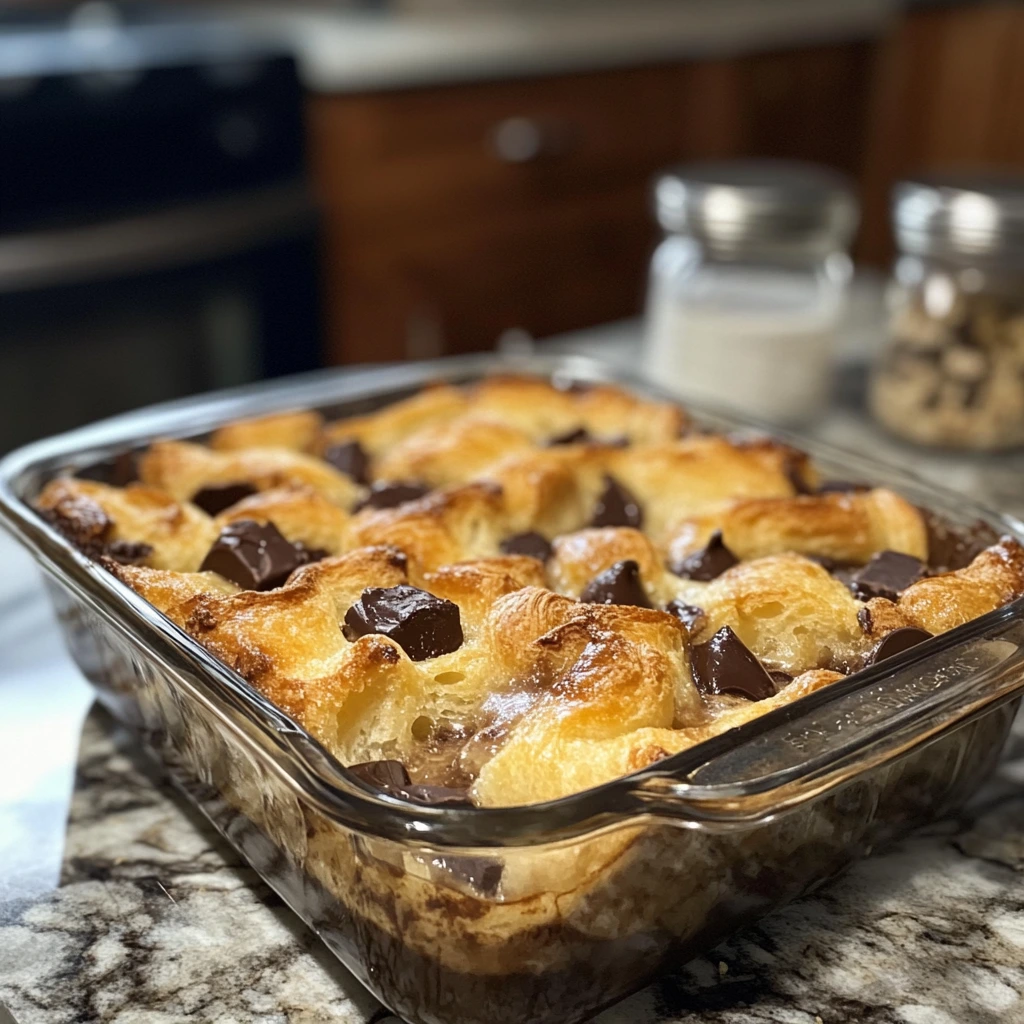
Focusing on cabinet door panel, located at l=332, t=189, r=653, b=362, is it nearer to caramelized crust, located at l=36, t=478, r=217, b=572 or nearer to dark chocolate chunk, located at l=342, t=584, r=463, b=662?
caramelized crust, located at l=36, t=478, r=217, b=572

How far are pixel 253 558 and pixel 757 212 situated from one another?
0.90 meters

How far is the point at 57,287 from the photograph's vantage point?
217cm

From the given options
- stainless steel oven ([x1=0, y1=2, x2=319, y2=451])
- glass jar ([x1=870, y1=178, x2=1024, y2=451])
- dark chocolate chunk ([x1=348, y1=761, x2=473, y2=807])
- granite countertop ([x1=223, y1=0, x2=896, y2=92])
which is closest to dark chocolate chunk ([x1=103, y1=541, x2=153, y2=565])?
dark chocolate chunk ([x1=348, y1=761, x2=473, y2=807])

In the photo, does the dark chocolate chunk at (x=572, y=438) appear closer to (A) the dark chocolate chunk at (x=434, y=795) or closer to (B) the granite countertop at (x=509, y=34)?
(A) the dark chocolate chunk at (x=434, y=795)

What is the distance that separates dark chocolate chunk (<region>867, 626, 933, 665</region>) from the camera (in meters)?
0.81

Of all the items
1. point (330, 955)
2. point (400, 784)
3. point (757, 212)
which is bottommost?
point (330, 955)

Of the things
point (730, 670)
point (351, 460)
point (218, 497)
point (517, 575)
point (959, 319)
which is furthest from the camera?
point (959, 319)

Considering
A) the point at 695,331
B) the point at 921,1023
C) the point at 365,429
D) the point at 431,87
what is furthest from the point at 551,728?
the point at 431,87

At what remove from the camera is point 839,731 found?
673mm

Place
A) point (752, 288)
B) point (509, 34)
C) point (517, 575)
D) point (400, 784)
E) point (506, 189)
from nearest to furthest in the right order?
point (400, 784) < point (517, 575) < point (752, 288) < point (509, 34) < point (506, 189)

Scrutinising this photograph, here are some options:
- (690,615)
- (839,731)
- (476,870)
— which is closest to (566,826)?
(476,870)

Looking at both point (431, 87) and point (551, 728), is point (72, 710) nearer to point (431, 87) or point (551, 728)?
point (551, 728)

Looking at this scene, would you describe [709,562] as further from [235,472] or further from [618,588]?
[235,472]

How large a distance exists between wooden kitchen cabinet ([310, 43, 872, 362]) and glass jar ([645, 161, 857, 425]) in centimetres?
108
